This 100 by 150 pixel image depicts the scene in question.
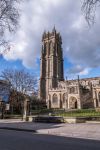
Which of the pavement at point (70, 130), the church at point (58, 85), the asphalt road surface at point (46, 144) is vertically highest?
the church at point (58, 85)

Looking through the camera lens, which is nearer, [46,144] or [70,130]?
[46,144]

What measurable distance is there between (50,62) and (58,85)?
15.0m

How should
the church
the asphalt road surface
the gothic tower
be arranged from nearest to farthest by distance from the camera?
the asphalt road surface, the church, the gothic tower

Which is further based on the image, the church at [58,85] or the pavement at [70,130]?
the church at [58,85]

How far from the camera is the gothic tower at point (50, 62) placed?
11796 centimetres

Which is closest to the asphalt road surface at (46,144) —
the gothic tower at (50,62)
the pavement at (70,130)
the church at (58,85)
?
the pavement at (70,130)

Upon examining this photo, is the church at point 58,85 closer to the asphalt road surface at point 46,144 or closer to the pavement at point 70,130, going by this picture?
the pavement at point 70,130

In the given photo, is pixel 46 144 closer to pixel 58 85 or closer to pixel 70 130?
pixel 70 130

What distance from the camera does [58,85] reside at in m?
118

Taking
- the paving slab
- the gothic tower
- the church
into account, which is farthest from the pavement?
the gothic tower

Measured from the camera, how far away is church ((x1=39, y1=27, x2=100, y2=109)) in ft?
291

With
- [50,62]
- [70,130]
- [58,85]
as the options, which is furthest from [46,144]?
[50,62]

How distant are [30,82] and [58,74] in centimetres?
7533

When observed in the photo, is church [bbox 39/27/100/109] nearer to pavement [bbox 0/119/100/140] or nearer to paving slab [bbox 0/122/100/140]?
pavement [bbox 0/119/100/140]
